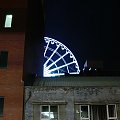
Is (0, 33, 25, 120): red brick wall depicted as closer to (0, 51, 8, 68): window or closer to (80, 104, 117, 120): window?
(0, 51, 8, 68): window

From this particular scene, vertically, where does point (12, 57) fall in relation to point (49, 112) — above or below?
above

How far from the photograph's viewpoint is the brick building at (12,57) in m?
22.2

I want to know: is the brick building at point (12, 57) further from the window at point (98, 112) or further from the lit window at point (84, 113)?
the window at point (98, 112)

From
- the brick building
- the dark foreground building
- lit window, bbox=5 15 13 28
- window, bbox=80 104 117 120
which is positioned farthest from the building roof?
lit window, bbox=5 15 13 28

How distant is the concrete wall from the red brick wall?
68 cm

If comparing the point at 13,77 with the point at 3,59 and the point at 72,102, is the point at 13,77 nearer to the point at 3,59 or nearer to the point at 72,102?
the point at 3,59

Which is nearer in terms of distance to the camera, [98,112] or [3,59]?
[98,112]

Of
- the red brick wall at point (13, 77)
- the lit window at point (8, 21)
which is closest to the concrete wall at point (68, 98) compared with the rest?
the red brick wall at point (13, 77)

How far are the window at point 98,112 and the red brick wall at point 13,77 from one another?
4782 millimetres

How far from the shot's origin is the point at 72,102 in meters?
22.4

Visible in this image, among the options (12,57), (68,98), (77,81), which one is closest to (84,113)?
(68,98)

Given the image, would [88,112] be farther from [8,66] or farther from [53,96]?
[8,66]

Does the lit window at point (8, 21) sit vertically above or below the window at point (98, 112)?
above

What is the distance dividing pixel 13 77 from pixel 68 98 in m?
4.66
